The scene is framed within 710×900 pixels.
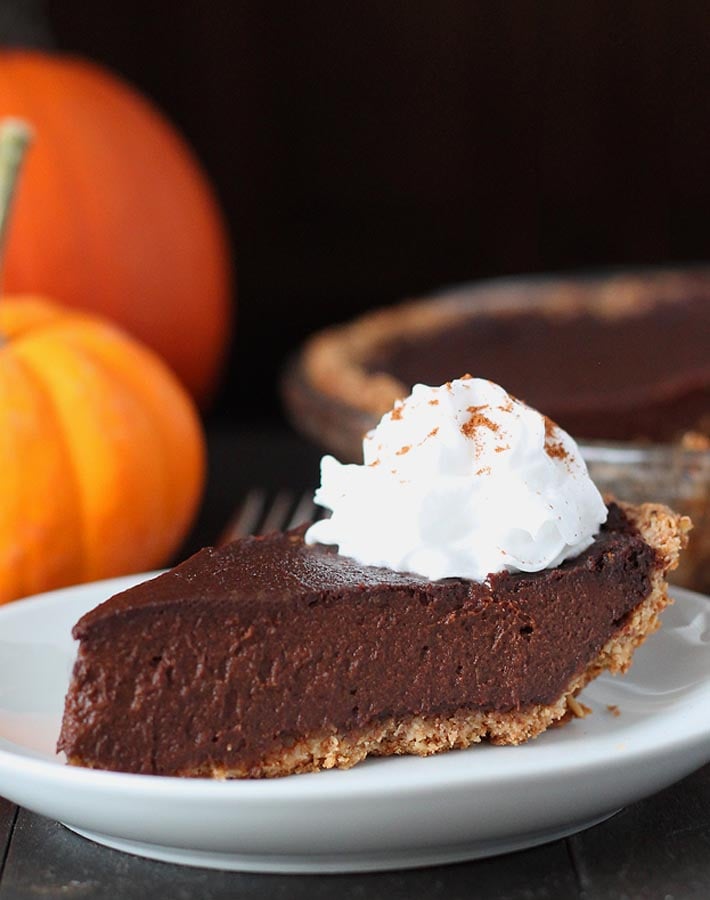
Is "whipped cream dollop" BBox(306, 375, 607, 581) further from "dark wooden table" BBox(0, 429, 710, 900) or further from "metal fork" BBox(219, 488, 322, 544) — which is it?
"metal fork" BBox(219, 488, 322, 544)

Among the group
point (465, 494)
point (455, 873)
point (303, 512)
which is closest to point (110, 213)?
point (303, 512)

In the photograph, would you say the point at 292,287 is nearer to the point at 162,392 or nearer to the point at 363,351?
the point at 363,351

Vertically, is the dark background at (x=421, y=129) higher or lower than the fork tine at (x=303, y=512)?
higher

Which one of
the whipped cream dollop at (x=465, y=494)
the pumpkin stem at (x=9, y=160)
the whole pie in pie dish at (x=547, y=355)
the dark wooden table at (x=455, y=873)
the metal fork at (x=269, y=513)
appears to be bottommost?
the metal fork at (x=269, y=513)

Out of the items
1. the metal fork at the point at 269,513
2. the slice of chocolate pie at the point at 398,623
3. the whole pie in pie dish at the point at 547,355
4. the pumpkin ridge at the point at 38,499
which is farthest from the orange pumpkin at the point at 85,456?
the slice of chocolate pie at the point at 398,623

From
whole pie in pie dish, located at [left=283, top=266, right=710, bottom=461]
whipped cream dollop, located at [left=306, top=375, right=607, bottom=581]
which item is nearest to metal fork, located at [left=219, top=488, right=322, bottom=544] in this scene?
whole pie in pie dish, located at [left=283, top=266, right=710, bottom=461]

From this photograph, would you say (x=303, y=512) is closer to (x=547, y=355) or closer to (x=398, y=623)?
(x=547, y=355)

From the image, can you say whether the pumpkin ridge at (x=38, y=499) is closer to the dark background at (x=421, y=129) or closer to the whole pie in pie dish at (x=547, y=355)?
the whole pie in pie dish at (x=547, y=355)
